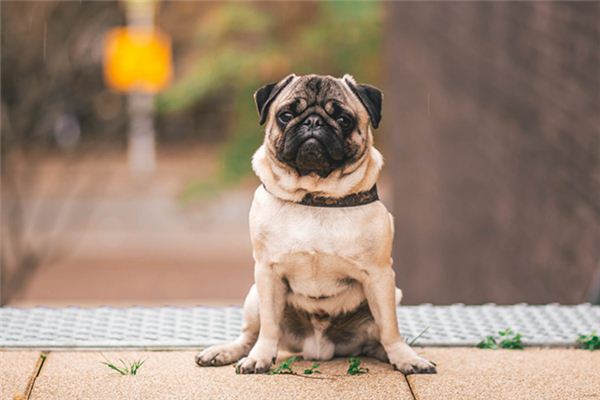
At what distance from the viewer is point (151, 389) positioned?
12.2ft

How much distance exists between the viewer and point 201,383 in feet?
12.4

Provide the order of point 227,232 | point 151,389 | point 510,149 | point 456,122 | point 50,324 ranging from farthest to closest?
point 227,232
point 456,122
point 510,149
point 50,324
point 151,389

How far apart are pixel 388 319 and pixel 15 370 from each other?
138 cm

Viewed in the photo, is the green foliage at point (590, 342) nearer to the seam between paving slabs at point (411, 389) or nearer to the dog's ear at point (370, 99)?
the seam between paving slabs at point (411, 389)

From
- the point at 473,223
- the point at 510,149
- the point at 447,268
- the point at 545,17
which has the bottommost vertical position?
the point at 447,268

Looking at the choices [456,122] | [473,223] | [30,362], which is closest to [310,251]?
[30,362]

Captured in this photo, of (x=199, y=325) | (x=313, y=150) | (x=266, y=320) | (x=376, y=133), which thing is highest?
(x=313, y=150)

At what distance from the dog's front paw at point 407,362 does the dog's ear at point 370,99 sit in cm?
82

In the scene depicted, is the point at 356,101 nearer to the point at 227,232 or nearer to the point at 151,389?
the point at 151,389

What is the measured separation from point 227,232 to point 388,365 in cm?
1466

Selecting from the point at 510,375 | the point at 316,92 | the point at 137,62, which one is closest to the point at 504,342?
the point at 510,375

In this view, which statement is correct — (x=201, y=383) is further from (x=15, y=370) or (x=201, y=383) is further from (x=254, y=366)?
(x=15, y=370)

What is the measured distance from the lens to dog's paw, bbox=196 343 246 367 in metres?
4.00

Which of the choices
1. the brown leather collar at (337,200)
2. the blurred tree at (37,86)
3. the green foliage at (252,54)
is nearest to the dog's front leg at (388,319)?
the brown leather collar at (337,200)
